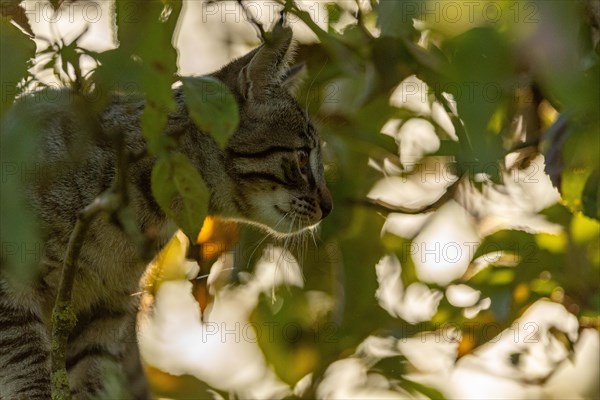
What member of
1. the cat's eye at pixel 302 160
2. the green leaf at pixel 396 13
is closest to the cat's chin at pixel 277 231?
the cat's eye at pixel 302 160

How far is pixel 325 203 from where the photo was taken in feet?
14.9

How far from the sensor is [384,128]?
4.77m

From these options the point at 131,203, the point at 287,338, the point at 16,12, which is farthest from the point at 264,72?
the point at 16,12

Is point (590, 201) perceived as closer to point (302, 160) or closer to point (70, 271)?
point (302, 160)

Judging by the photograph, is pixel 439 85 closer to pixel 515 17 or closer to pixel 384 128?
pixel 384 128

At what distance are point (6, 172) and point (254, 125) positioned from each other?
97.8 inches

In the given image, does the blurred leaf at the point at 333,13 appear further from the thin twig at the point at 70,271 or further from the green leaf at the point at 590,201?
the thin twig at the point at 70,271

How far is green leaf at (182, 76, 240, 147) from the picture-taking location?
2.10m

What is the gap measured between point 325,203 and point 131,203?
0.85 metres

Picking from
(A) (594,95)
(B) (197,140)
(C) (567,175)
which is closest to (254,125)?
(B) (197,140)

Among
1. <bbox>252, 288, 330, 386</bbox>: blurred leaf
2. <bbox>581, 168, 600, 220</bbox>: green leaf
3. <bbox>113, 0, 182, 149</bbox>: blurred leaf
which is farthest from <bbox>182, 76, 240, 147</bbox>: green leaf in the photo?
<bbox>252, 288, 330, 386</bbox>: blurred leaf

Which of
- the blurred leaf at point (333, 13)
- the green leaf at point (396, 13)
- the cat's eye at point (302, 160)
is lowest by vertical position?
the cat's eye at point (302, 160)

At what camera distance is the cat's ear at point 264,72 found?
433 centimetres

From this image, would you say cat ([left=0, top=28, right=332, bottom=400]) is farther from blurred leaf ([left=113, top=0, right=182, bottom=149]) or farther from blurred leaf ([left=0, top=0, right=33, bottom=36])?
blurred leaf ([left=113, top=0, right=182, bottom=149])
